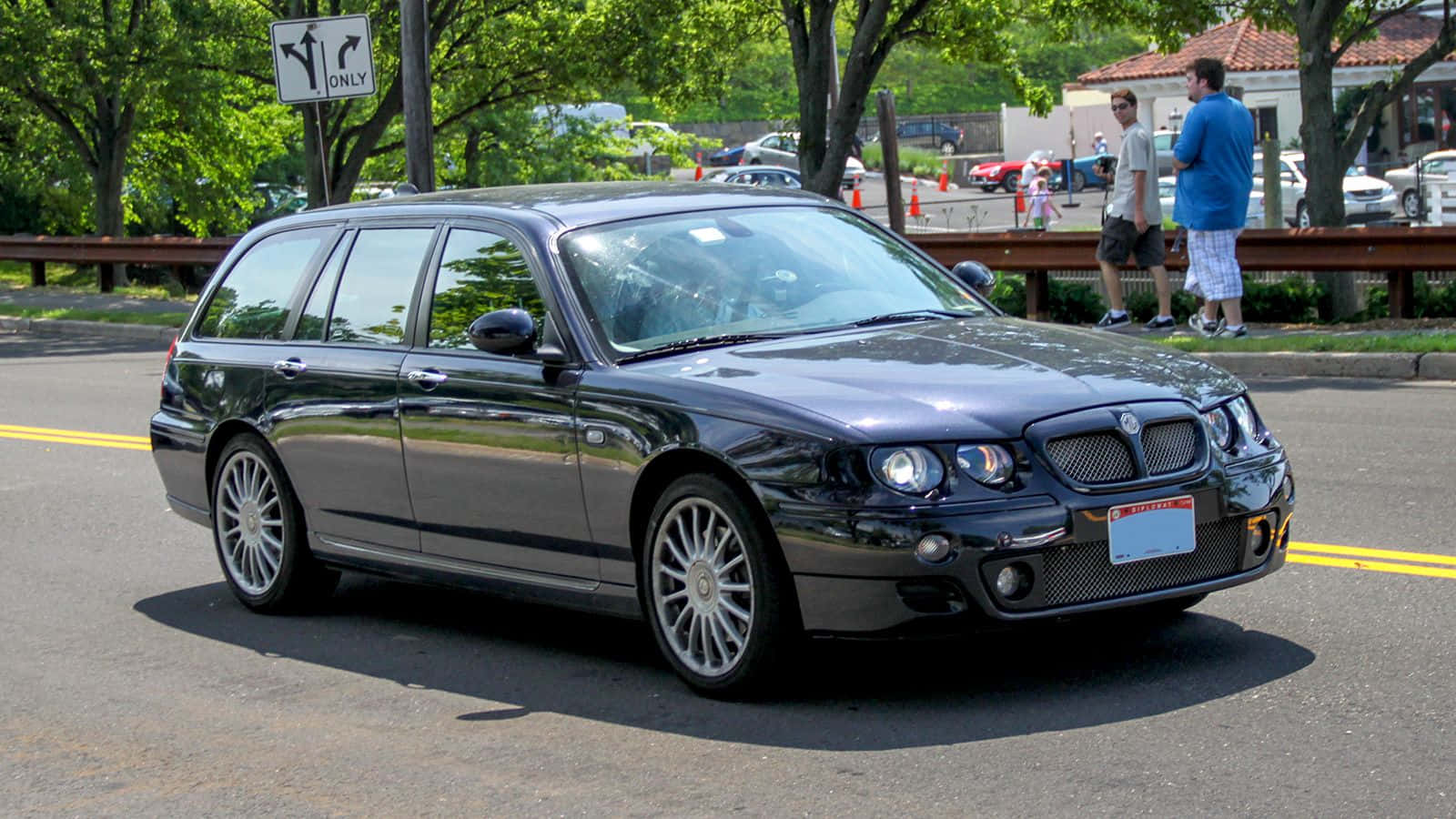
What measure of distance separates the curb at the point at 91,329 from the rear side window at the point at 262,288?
1421 cm

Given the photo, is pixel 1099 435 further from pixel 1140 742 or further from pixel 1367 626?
pixel 1367 626

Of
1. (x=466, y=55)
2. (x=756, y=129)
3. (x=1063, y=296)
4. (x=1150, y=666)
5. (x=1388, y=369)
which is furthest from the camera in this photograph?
(x=756, y=129)

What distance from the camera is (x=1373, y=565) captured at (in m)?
7.14

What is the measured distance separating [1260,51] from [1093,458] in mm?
51866

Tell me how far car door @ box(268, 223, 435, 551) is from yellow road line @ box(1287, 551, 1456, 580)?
3283 mm

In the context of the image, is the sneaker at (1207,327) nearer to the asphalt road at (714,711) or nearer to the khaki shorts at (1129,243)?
the khaki shorts at (1129,243)

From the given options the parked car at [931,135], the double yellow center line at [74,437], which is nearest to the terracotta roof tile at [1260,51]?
the parked car at [931,135]

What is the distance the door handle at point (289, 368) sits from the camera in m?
7.29

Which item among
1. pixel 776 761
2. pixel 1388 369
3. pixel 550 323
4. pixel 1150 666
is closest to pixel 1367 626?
pixel 1150 666

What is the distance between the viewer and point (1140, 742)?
199 inches

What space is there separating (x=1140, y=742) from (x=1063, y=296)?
13355 millimetres

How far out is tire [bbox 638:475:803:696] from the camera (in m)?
5.51

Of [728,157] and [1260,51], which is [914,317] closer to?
[1260,51]

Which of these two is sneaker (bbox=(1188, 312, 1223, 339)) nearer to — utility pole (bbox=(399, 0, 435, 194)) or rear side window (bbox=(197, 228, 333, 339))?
utility pole (bbox=(399, 0, 435, 194))
